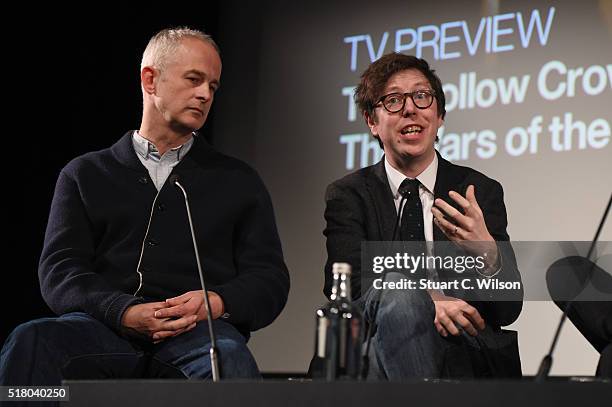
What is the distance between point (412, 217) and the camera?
2.80 meters

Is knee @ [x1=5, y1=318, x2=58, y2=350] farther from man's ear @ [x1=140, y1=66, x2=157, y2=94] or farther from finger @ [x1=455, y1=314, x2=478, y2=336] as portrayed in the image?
finger @ [x1=455, y1=314, x2=478, y2=336]

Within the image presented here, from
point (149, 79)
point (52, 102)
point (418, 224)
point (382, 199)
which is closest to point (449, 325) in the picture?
point (418, 224)

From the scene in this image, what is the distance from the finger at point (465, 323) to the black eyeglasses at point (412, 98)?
709mm

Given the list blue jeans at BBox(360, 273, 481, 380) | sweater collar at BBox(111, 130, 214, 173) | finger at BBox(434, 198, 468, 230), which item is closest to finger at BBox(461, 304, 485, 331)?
blue jeans at BBox(360, 273, 481, 380)

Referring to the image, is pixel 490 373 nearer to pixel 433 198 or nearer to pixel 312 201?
pixel 433 198

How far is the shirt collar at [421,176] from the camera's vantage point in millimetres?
2893

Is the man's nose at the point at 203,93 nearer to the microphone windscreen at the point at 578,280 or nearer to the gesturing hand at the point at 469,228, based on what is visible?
the gesturing hand at the point at 469,228

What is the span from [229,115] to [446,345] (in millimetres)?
2289

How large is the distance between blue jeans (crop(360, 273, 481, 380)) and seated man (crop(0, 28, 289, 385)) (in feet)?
1.05

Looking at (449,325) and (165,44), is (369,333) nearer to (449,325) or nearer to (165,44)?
(449,325)

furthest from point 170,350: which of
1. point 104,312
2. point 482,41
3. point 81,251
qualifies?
point 482,41

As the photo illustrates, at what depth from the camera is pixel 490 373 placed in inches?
100

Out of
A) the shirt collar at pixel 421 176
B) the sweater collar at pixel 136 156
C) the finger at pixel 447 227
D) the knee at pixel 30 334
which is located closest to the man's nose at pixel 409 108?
the shirt collar at pixel 421 176

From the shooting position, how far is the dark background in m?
3.76
